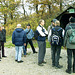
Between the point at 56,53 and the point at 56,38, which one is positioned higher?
the point at 56,38

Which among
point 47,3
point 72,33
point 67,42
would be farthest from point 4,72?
point 47,3

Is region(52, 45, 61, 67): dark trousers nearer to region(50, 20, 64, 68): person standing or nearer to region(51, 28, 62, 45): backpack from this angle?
region(50, 20, 64, 68): person standing

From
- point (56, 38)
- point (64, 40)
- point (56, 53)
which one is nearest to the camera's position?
point (64, 40)

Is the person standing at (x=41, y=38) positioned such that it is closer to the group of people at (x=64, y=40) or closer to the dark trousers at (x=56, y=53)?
the group of people at (x=64, y=40)

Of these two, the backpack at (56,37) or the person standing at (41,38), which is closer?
the backpack at (56,37)

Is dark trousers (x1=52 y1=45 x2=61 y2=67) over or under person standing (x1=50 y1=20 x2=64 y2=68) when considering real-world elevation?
under

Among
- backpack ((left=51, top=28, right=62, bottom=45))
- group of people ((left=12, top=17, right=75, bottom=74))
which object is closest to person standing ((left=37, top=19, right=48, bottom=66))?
group of people ((left=12, top=17, right=75, bottom=74))

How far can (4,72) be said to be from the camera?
14.6 feet

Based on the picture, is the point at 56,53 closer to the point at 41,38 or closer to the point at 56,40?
the point at 56,40

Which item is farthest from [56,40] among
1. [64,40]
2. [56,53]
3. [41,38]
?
[41,38]

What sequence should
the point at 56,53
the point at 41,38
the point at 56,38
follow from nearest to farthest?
the point at 56,38
the point at 56,53
the point at 41,38

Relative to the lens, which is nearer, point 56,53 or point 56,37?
point 56,37

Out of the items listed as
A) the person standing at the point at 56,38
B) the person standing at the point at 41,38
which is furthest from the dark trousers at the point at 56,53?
the person standing at the point at 41,38

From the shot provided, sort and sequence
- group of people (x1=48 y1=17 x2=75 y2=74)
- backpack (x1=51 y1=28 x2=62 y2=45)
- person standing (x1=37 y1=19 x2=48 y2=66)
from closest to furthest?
group of people (x1=48 y1=17 x2=75 y2=74)
backpack (x1=51 y1=28 x2=62 y2=45)
person standing (x1=37 y1=19 x2=48 y2=66)
